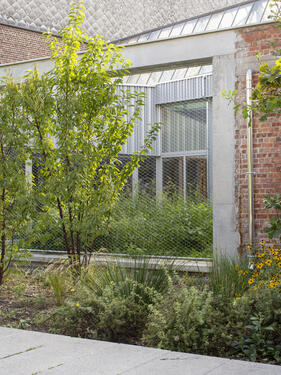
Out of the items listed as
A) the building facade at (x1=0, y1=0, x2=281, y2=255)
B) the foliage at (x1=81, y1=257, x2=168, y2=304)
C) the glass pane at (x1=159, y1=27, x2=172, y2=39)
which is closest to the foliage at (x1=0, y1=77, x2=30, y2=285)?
the foliage at (x1=81, y1=257, x2=168, y2=304)

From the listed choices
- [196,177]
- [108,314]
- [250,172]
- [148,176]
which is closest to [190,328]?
[108,314]

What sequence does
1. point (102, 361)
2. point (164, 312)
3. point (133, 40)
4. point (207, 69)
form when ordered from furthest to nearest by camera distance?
point (133, 40) → point (207, 69) → point (164, 312) → point (102, 361)

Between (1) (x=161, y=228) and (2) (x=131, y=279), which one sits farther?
(1) (x=161, y=228)

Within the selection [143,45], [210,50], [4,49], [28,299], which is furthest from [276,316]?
[4,49]

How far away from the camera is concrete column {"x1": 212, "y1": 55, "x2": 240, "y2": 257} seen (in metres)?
7.22

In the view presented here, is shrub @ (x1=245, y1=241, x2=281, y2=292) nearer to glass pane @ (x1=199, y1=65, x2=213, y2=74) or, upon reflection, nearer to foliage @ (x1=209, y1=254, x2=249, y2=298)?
foliage @ (x1=209, y1=254, x2=249, y2=298)

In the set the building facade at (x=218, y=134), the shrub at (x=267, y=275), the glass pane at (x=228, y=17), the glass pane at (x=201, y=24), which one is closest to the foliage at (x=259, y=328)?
the shrub at (x=267, y=275)

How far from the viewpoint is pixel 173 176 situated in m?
8.36

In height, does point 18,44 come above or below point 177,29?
below

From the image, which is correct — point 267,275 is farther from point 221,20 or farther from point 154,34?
point 154,34

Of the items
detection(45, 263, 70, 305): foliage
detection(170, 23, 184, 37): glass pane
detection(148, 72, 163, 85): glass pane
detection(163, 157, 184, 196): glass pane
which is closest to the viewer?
detection(45, 263, 70, 305): foliage

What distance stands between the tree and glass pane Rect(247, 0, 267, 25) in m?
10.8

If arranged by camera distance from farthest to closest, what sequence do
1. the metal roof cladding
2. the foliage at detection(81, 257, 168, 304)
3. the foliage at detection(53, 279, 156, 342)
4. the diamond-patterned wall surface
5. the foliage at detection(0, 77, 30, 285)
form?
the diamond-patterned wall surface, the metal roof cladding, the foliage at detection(0, 77, 30, 285), the foliage at detection(81, 257, 168, 304), the foliage at detection(53, 279, 156, 342)

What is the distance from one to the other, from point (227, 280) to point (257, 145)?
2353mm
